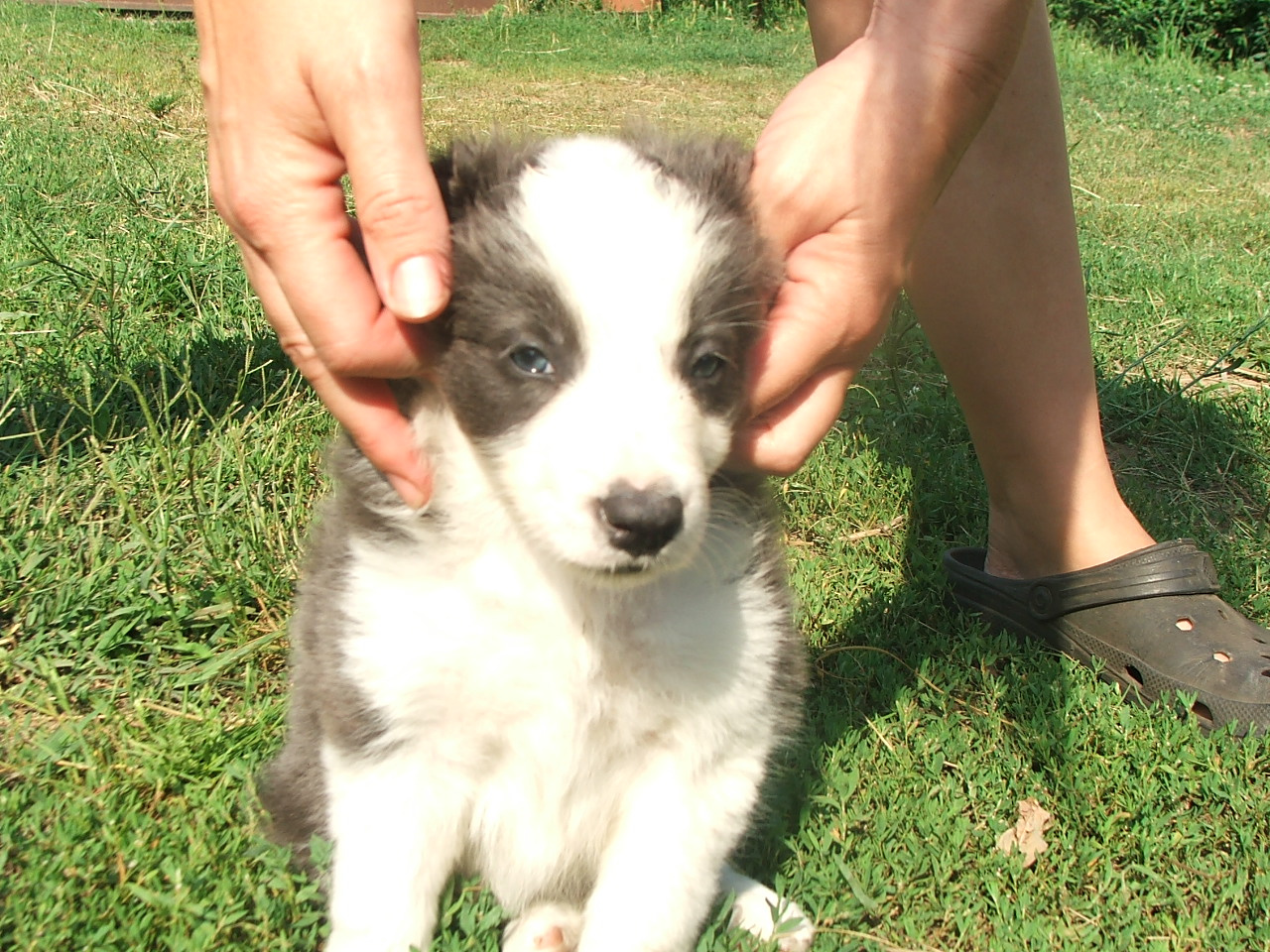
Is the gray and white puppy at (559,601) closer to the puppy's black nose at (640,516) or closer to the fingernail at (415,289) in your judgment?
the puppy's black nose at (640,516)

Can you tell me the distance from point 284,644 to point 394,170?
5.42 feet

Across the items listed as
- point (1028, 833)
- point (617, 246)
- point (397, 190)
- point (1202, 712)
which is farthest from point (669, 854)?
point (1202, 712)

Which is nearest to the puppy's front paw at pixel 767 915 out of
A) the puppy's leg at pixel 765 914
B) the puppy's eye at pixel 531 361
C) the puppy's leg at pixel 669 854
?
the puppy's leg at pixel 765 914

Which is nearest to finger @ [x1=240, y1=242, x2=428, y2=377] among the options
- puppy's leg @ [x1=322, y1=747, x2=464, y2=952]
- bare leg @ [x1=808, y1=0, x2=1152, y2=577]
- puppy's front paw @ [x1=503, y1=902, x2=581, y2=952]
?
puppy's leg @ [x1=322, y1=747, x2=464, y2=952]

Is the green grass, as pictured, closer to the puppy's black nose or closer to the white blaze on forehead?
the puppy's black nose

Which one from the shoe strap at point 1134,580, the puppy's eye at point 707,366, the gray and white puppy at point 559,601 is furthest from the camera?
the shoe strap at point 1134,580

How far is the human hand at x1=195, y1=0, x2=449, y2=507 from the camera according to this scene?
1.74m

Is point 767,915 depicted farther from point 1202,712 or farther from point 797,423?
point 1202,712

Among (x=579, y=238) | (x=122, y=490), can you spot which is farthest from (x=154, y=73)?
(x=579, y=238)

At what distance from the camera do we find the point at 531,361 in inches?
80.0

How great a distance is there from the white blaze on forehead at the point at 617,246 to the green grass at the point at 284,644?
47.7 inches

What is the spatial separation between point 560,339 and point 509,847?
1.05 m

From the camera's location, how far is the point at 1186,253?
706 cm

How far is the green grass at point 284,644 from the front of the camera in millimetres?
2410
